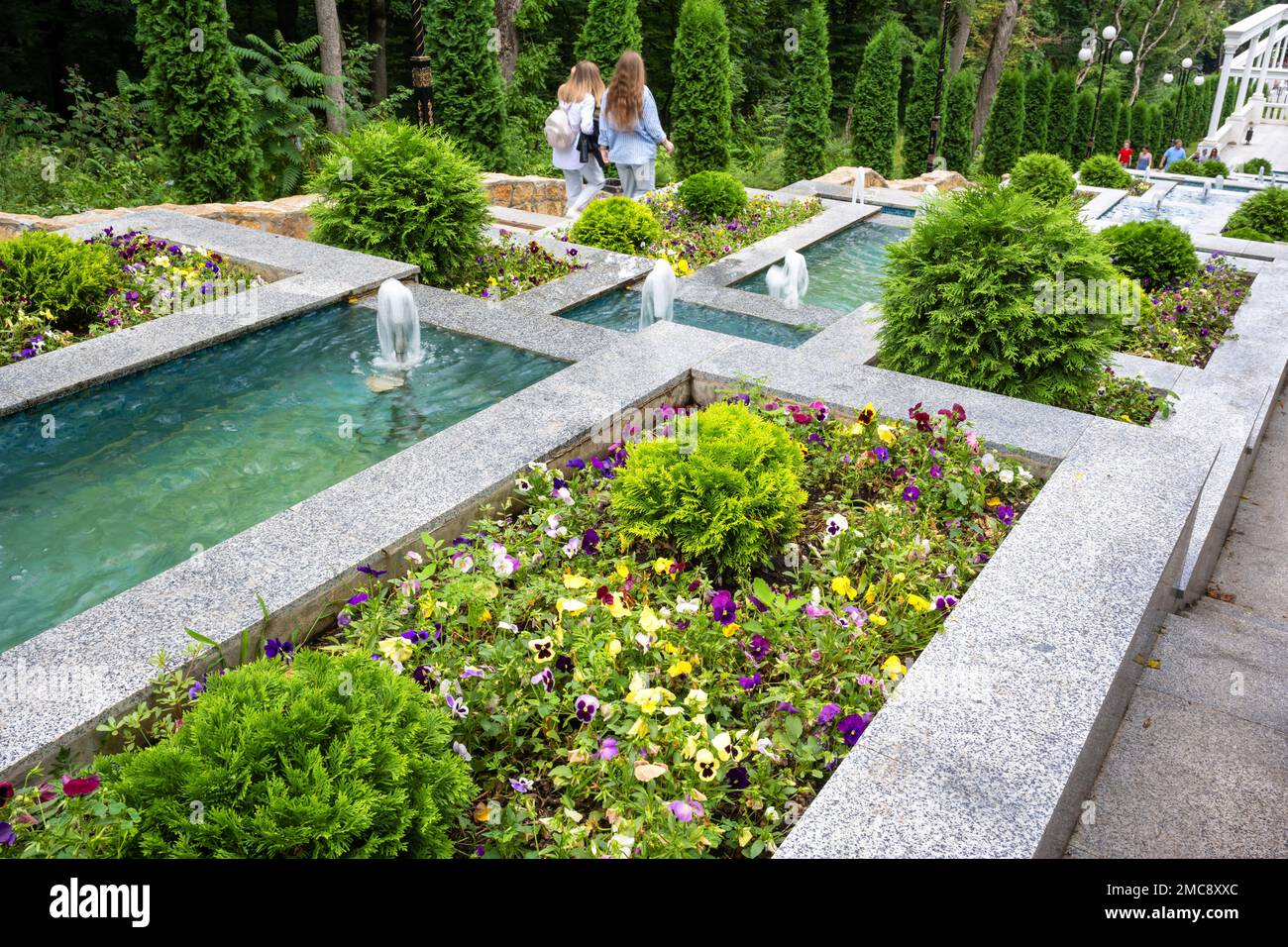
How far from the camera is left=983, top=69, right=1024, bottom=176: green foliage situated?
22.1 metres

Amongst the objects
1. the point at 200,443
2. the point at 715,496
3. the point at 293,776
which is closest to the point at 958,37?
the point at 200,443

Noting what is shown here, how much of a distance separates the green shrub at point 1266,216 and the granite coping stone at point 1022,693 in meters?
9.01

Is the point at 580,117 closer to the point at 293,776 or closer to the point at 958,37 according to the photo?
the point at 293,776

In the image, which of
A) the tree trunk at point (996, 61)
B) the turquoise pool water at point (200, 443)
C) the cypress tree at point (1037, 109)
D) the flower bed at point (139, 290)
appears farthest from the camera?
the tree trunk at point (996, 61)

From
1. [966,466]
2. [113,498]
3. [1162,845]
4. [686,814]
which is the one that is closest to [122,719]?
[686,814]

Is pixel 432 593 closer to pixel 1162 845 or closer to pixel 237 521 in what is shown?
pixel 237 521

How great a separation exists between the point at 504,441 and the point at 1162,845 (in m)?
3.12

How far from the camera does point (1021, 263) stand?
216 inches

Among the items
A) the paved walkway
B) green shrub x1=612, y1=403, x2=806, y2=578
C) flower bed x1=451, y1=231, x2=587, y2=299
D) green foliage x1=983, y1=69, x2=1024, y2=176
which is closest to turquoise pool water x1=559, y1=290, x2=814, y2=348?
flower bed x1=451, y1=231, x2=587, y2=299

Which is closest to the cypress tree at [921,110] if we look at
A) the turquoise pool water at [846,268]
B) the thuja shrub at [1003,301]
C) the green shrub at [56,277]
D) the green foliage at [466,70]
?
the turquoise pool water at [846,268]

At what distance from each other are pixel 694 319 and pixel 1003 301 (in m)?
2.88

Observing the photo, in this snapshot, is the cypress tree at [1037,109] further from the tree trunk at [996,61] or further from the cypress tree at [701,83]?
the cypress tree at [701,83]

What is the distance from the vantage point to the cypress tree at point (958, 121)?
838 inches

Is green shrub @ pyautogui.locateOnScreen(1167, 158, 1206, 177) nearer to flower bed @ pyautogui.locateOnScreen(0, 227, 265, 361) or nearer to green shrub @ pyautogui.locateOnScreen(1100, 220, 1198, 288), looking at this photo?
green shrub @ pyautogui.locateOnScreen(1100, 220, 1198, 288)
